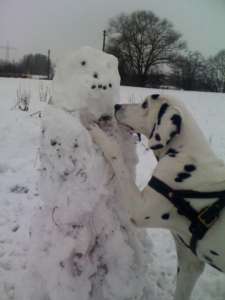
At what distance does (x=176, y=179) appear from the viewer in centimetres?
127

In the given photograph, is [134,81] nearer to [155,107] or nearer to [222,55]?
[222,55]

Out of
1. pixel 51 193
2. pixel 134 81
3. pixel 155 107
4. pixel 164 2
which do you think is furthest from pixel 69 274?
pixel 164 2

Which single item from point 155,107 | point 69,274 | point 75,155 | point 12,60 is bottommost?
point 69,274

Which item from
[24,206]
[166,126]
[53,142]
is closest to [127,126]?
[166,126]

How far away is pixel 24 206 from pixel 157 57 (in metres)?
2.13

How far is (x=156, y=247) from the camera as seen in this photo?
7.01ft

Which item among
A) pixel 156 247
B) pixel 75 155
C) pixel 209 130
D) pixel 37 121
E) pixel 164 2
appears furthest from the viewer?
pixel 209 130

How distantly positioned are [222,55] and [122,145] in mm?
2568

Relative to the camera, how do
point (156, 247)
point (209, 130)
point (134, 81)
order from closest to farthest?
point (156, 247), point (134, 81), point (209, 130)

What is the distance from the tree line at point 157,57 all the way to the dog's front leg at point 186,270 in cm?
192

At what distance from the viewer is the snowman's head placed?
4.49ft

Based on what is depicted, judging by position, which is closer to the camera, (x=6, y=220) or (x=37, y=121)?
(x=6, y=220)

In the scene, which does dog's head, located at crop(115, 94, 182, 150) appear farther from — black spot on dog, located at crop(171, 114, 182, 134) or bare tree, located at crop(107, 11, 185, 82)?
bare tree, located at crop(107, 11, 185, 82)

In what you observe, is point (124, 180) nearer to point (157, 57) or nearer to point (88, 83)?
point (88, 83)
